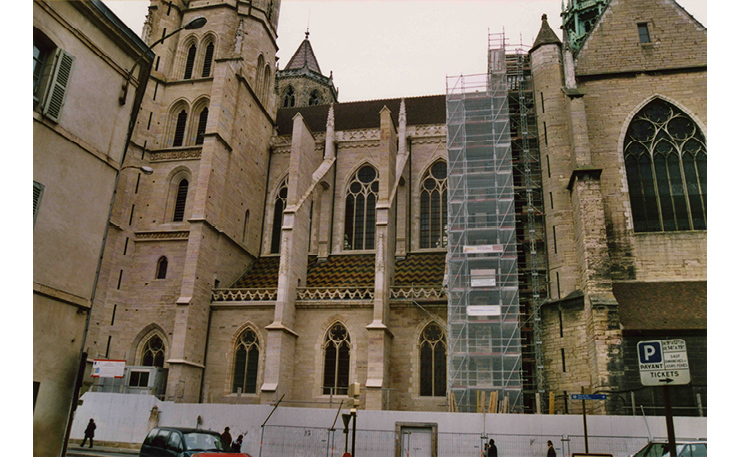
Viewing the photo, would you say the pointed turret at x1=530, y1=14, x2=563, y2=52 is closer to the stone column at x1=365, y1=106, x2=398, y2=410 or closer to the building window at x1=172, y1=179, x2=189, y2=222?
the stone column at x1=365, y1=106, x2=398, y2=410

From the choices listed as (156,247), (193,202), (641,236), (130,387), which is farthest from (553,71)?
(130,387)

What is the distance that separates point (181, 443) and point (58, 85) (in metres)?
6.35

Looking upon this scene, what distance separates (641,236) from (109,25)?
14.9 m

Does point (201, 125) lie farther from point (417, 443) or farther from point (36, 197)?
point (36, 197)

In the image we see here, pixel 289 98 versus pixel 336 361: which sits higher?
pixel 289 98

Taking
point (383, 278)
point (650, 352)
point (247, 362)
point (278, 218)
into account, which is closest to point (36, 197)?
point (650, 352)

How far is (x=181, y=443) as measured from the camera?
33.4ft

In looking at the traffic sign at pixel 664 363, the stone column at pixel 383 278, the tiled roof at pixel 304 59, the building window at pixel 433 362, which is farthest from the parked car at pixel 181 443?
the tiled roof at pixel 304 59

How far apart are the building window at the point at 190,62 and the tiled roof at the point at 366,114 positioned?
5.23 metres

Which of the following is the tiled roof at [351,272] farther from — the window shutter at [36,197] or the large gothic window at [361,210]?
the window shutter at [36,197]

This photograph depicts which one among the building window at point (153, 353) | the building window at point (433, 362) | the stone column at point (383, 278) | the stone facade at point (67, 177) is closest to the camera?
the stone facade at point (67, 177)

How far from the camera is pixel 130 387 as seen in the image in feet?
65.7

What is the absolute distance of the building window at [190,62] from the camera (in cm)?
2714

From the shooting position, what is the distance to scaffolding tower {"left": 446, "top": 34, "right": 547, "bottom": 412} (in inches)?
716
